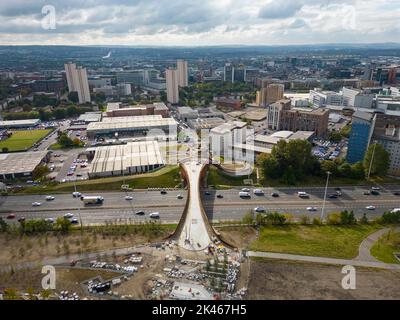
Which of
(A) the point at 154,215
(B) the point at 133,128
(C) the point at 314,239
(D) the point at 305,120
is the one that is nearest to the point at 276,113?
(D) the point at 305,120

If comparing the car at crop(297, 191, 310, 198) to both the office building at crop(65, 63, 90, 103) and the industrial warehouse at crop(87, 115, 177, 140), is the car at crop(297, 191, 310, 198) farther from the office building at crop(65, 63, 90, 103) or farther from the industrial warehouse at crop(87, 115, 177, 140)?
the office building at crop(65, 63, 90, 103)

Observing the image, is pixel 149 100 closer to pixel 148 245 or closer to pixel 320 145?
pixel 320 145

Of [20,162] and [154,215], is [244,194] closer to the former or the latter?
[154,215]

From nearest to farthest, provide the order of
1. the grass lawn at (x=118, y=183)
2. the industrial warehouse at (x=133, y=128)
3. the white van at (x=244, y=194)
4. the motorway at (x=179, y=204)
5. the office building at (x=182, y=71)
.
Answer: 1. the motorway at (x=179, y=204)
2. the white van at (x=244, y=194)
3. the grass lawn at (x=118, y=183)
4. the industrial warehouse at (x=133, y=128)
5. the office building at (x=182, y=71)

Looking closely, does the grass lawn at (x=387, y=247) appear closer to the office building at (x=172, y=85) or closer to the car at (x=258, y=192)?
the car at (x=258, y=192)

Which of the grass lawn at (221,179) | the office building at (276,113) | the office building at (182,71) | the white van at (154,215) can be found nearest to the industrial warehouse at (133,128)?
the grass lawn at (221,179)
